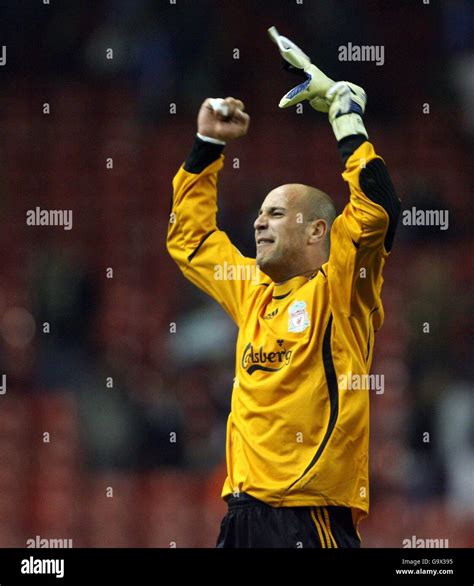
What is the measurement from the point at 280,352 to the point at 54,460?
13.7 ft

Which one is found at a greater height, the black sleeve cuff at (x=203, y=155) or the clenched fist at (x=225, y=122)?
the clenched fist at (x=225, y=122)

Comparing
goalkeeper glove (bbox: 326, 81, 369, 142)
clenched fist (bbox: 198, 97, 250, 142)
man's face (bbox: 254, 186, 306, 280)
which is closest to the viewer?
goalkeeper glove (bbox: 326, 81, 369, 142)

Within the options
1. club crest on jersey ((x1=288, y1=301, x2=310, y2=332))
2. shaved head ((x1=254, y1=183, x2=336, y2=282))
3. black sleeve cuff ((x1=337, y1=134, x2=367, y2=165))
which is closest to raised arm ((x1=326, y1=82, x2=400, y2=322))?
black sleeve cuff ((x1=337, y1=134, x2=367, y2=165))

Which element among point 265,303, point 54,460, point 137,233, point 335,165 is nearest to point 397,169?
point 335,165

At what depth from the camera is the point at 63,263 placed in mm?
9234

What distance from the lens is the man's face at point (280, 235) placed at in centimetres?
497

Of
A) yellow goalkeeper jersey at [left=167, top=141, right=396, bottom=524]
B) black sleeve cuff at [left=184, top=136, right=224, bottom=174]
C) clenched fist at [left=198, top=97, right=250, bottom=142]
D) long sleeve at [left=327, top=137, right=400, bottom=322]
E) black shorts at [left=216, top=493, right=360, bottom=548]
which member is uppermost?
clenched fist at [left=198, top=97, right=250, bottom=142]

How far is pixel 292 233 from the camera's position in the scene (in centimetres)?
499

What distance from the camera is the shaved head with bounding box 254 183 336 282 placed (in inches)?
196

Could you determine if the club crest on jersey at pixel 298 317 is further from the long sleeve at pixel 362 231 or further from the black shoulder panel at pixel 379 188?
the black shoulder panel at pixel 379 188

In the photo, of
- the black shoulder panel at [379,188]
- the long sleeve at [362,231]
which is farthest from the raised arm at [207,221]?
the black shoulder panel at [379,188]

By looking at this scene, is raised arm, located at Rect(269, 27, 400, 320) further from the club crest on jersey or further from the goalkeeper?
the club crest on jersey

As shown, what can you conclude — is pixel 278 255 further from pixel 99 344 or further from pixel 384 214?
pixel 99 344

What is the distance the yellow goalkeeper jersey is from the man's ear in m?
0.15
